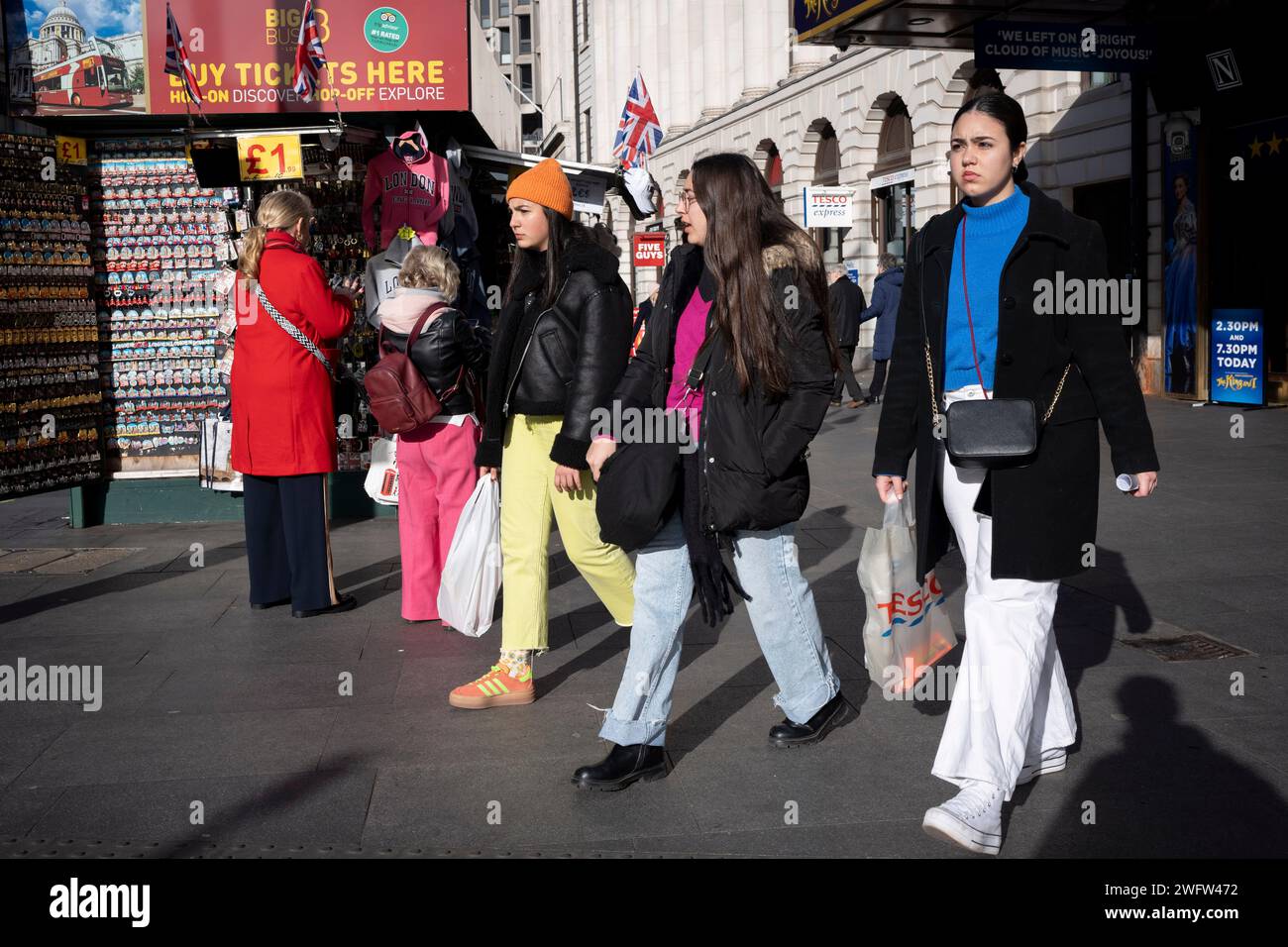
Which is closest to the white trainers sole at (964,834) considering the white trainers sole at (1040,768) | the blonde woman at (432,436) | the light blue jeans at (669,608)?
the white trainers sole at (1040,768)

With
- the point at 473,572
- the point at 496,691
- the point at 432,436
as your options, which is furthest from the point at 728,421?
the point at 432,436

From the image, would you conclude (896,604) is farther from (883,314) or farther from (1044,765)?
(883,314)

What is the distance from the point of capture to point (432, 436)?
20.6 ft

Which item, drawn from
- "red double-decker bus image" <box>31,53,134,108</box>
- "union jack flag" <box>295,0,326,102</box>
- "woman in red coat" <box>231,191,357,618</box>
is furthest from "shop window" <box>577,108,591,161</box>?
"woman in red coat" <box>231,191,357,618</box>

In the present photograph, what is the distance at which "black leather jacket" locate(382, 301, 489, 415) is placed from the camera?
619 cm

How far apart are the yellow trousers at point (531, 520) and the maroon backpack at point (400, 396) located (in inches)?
45.5

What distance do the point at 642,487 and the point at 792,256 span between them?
0.81m

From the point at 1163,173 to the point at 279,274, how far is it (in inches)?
536

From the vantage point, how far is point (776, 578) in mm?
4195

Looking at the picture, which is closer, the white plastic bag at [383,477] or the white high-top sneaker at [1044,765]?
the white high-top sneaker at [1044,765]

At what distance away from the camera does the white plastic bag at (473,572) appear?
5.66 metres

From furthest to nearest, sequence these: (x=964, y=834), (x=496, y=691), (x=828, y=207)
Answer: (x=828, y=207)
(x=496, y=691)
(x=964, y=834)

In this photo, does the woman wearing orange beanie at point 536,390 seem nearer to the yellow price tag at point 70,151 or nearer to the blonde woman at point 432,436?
the blonde woman at point 432,436

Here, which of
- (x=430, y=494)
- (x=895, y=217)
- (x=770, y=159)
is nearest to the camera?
(x=430, y=494)
